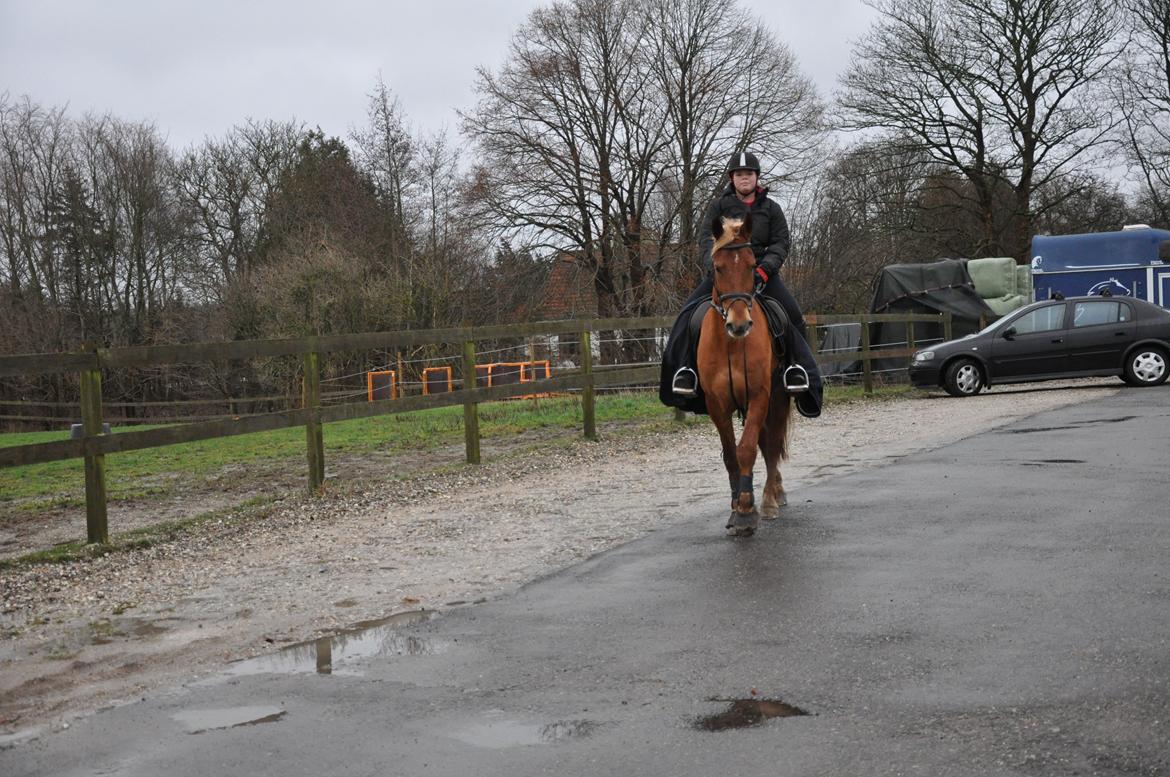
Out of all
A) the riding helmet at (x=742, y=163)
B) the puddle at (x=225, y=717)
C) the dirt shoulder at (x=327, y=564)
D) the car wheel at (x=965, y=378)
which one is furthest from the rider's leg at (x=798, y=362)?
the car wheel at (x=965, y=378)

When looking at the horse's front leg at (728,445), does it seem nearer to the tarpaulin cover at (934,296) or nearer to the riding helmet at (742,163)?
the riding helmet at (742,163)

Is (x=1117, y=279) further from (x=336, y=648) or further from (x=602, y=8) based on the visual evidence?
(x=336, y=648)

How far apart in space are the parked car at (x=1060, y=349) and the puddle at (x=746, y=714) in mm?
18302

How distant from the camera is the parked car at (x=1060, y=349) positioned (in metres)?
20.6

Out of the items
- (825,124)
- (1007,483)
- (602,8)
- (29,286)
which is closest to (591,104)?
(602,8)

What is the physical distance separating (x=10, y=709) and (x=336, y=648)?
1.30 metres

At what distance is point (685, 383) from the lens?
8281mm

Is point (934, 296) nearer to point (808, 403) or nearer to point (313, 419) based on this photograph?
point (313, 419)

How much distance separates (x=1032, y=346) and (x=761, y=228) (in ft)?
46.8

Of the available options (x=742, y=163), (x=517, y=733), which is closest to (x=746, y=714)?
(x=517, y=733)

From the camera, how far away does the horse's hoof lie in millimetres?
7590

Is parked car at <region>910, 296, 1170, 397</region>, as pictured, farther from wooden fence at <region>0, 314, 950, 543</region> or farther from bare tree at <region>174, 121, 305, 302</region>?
bare tree at <region>174, 121, 305, 302</region>

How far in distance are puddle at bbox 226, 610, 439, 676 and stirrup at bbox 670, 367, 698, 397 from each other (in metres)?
3.12

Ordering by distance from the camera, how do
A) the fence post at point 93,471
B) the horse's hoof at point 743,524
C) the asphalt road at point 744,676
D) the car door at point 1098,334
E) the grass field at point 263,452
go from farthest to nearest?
the car door at point 1098,334
the grass field at point 263,452
the fence post at point 93,471
the horse's hoof at point 743,524
the asphalt road at point 744,676
